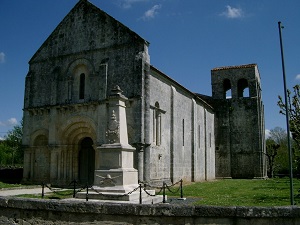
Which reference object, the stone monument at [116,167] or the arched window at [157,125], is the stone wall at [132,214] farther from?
the arched window at [157,125]

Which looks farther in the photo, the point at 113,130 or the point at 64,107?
the point at 64,107

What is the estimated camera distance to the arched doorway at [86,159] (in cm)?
2164

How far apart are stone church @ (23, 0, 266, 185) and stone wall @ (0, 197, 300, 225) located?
1173 cm

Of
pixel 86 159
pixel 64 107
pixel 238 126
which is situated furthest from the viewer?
pixel 238 126

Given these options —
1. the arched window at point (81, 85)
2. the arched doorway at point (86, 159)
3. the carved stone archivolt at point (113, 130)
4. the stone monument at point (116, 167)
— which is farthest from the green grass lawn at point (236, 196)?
the arched window at point (81, 85)

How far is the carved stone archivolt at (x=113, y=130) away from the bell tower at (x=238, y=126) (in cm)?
2480

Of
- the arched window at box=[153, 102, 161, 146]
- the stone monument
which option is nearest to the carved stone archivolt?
the stone monument

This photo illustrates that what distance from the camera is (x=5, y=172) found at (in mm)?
27078

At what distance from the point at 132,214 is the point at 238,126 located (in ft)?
101

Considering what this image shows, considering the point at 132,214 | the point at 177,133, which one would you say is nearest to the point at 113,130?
the point at 132,214

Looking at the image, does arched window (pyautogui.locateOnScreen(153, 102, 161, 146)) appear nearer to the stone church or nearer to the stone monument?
the stone church

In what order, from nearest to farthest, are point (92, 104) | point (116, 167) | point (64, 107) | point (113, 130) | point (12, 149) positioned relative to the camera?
1. point (116, 167)
2. point (113, 130)
3. point (92, 104)
4. point (64, 107)
5. point (12, 149)

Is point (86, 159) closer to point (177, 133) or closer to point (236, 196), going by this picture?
point (177, 133)

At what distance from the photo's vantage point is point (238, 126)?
3541cm
